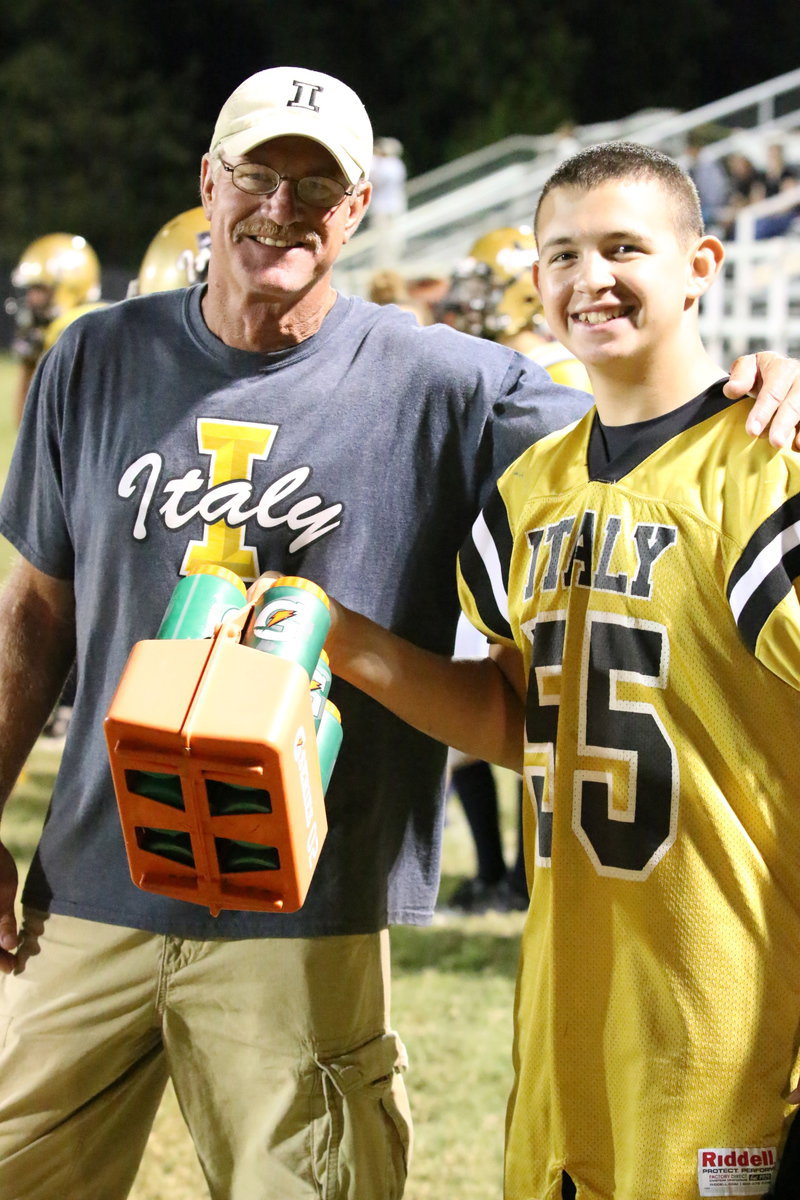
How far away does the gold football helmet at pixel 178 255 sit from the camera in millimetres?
5609

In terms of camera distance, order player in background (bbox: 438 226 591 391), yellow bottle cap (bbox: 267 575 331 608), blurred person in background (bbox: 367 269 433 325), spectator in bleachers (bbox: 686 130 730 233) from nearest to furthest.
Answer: yellow bottle cap (bbox: 267 575 331 608)
player in background (bbox: 438 226 591 391)
blurred person in background (bbox: 367 269 433 325)
spectator in bleachers (bbox: 686 130 730 233)

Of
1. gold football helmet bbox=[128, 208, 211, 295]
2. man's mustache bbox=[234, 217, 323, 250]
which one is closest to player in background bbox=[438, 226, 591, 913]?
gold football helmet bbox=[128, 208, 211, 295]

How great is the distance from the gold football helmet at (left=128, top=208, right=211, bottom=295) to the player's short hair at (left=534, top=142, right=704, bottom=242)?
11.1 feet

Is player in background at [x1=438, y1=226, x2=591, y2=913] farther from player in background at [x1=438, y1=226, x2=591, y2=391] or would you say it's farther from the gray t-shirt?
the gray t-shirt

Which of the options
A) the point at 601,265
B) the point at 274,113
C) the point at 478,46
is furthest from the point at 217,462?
the point at 478,46

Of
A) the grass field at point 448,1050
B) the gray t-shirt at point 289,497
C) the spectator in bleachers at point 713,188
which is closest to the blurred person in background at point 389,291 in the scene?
the grass field at point 448,1050

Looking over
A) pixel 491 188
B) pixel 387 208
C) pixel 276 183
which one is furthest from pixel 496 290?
pixel 491 188

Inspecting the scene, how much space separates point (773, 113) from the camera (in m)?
20.9

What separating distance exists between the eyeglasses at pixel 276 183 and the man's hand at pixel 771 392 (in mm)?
789

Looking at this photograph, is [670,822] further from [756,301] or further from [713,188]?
[713,188]

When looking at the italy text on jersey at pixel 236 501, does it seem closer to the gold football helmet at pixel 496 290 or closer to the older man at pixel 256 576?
the older man at pixel 256 576

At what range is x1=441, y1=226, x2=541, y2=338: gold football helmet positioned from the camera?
6.90 meters

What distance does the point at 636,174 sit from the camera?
220cm

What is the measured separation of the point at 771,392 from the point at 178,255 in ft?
13.5
